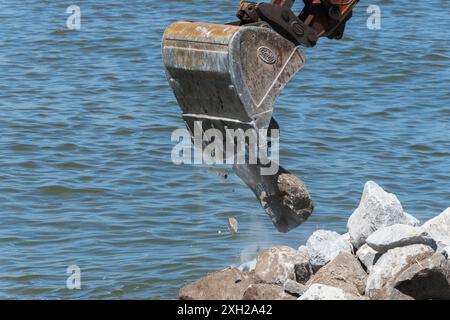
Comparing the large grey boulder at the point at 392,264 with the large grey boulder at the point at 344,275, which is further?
the large grey boulder at the point at 344,275

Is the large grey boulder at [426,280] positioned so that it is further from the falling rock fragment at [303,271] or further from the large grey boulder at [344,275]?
the falling rock fragment at [303,271]

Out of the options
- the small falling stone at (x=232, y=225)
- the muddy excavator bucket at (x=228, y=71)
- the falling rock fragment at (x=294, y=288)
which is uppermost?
the muddy excavator bucket at (x=228, y=71)

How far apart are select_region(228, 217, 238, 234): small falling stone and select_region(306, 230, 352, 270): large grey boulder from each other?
1754 millimetres

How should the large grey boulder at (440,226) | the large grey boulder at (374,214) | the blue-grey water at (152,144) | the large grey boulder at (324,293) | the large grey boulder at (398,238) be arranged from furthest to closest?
1. the blue-grey water at (152,144)
2. the large grey boulder at (440,226)
3. the large grey boulder at (374,214)
4. the large grey boulder at (398,238)
5. the large grey boulder at (324,293)

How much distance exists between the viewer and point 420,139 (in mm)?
13336

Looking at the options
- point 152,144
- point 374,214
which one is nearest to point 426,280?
point 374,214

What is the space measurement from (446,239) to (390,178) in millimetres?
3971

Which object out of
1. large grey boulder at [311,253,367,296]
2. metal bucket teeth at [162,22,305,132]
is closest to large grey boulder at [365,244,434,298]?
large grey boulder at [311,253,367,296]

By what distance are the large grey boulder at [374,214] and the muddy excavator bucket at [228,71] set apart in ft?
2.74

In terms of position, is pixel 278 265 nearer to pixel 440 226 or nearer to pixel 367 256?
pixel 367 256

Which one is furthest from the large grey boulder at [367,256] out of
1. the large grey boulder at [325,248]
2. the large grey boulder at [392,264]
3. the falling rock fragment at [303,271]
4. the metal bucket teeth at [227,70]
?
the metal bucket teeth at [227,70]

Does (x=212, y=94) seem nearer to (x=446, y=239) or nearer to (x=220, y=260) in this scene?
(x=446, y=239)

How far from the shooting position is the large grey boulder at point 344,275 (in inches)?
292
